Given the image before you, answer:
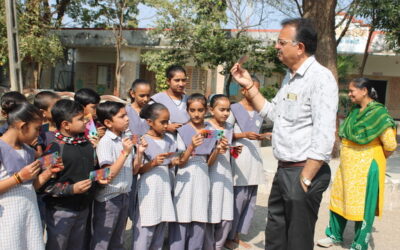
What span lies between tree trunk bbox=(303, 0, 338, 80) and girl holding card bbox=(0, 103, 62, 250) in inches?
240

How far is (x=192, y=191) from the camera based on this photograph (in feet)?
11.6

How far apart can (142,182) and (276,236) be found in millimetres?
1126

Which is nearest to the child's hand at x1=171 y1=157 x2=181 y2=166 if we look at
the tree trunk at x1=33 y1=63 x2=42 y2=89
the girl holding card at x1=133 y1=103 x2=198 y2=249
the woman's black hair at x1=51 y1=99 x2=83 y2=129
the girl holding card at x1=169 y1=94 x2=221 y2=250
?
the girl holding card at x1=133 y1=103 x2=198 y2=249

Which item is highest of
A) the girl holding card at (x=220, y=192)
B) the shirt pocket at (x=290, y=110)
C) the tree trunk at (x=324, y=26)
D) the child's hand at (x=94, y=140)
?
the tree trunk at (x=324, y=26)

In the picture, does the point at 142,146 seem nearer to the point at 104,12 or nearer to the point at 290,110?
the point at 290,110

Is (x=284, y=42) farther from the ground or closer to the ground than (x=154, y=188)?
farther from the ground

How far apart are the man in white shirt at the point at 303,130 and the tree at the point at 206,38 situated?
10513mm

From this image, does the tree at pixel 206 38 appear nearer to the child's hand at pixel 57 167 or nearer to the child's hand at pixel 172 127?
the child's hand at pixel 172 127

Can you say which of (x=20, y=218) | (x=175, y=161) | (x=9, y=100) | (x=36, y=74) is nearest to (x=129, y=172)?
Result: (x=175, y=161)

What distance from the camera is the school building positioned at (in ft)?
55.9

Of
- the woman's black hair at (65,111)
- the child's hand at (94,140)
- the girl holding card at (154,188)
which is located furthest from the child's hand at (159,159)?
the woman's black hair at (65,111)

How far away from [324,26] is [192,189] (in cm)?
520

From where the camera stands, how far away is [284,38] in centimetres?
271

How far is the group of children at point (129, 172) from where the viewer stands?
258cm
